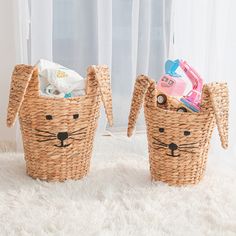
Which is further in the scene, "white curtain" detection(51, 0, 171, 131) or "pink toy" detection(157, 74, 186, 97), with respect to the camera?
"white curtain" detection(51, 0, 171, 131)

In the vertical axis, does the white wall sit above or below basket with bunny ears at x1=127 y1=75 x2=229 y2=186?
above

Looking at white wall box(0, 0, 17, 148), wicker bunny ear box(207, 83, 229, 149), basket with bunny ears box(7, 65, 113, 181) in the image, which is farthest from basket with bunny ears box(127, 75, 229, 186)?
white wall box(0, 0, 17, 148)

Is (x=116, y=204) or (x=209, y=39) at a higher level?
(x=209, y=39)

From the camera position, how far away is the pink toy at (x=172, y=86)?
1.37 meters

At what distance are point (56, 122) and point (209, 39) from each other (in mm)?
719

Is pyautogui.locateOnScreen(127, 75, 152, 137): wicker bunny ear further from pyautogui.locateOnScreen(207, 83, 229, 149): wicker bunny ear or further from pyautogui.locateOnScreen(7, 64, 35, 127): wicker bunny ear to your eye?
pyautogui.locateOnScreen(7, 64, 35, 127): wicker bunny ear

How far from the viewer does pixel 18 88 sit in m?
1.31

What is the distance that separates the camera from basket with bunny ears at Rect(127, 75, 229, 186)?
130 cm

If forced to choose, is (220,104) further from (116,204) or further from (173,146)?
(116,204)

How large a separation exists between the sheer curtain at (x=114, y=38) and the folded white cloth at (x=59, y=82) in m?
0.27

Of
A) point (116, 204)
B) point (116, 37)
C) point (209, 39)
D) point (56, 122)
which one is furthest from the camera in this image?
point (116, 37)

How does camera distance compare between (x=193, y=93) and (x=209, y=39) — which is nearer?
(x=193, y=93)

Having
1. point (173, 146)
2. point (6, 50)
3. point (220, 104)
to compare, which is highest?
point (6, 50)

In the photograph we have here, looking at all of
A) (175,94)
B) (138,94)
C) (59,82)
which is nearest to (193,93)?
(175,94)
